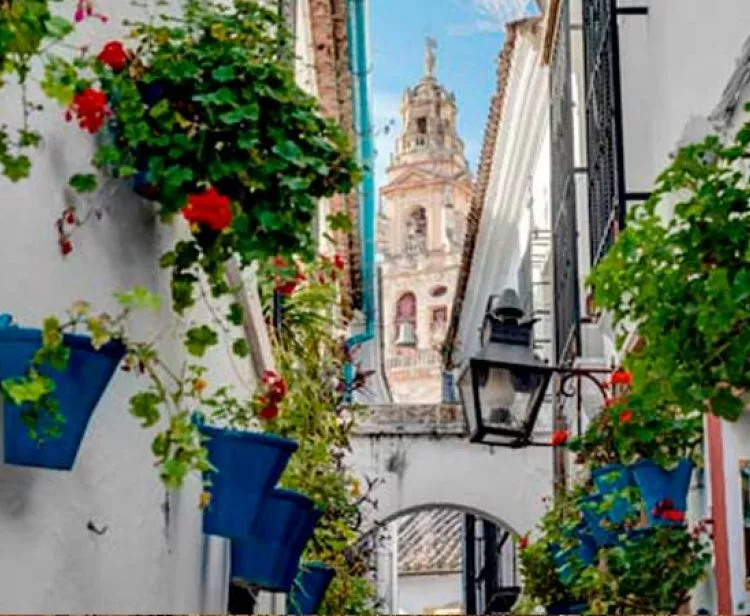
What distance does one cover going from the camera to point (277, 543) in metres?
5.38

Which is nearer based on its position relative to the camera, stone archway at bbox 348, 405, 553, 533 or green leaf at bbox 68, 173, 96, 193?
green leaf at bbox 68, 173, 96, 193

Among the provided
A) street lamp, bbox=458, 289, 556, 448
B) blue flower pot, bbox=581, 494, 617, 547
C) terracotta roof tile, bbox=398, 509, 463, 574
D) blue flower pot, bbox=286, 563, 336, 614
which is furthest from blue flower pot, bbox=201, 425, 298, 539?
terracotta roof tile, bbox=398, 509, 463, 574

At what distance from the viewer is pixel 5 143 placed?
2.78 metres

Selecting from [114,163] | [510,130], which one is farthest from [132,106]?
[510,130]

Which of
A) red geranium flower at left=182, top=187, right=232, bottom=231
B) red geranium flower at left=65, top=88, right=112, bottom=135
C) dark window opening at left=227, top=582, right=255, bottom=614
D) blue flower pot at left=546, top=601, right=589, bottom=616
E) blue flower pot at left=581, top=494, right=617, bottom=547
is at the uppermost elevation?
red geranium flower at left=65, top=88, right=112, bottom=135

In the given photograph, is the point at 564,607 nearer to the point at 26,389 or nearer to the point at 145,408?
the point at 145,408

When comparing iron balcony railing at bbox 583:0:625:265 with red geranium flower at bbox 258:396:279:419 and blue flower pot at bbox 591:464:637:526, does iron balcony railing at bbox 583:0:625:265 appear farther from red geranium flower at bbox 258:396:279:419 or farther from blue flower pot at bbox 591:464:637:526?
red geranium flower at bbox 258:396:279:419

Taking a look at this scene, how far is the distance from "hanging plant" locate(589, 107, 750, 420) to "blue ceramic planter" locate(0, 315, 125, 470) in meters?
1.24

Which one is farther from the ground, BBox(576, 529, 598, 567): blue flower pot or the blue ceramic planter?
the blue ceramic planter

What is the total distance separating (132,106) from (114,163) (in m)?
0.17

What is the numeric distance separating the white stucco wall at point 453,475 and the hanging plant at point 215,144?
1261cm

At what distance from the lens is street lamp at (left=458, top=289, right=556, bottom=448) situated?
6.63m

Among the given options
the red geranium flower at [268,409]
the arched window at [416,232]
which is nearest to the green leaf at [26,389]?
the red geranium flower at [268,409]

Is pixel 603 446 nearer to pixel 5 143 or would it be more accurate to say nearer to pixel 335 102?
pixel 5 143
